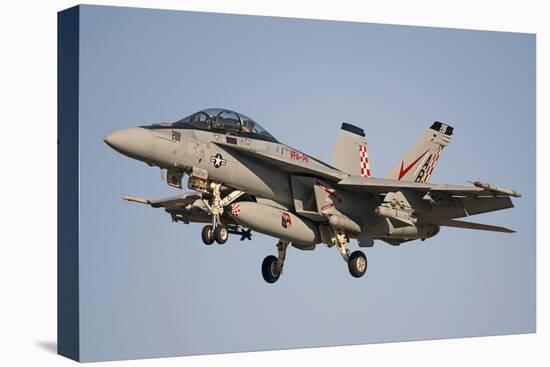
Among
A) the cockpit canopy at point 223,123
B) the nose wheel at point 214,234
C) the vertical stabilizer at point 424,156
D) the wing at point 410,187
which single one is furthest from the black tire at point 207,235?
the vertical stabilizer at point 424,156

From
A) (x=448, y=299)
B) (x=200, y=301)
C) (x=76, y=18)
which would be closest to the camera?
(x=76, y=18)

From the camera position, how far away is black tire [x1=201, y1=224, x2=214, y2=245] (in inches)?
819

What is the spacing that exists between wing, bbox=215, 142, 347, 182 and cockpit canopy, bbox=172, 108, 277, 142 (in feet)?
1.02

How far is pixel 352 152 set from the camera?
80.6 feet

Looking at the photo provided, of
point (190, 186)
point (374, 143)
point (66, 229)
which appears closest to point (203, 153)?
point (190, 186)

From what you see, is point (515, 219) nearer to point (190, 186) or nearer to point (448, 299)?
point (448, 299)

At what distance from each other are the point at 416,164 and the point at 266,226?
414 centimetres

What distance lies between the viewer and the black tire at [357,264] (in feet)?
76.7

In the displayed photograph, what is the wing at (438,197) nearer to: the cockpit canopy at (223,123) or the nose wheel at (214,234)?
the cockpit canopy at (223,123)

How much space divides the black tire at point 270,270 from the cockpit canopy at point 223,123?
245 centimetres

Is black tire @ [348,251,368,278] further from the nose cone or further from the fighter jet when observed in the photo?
the nose cone

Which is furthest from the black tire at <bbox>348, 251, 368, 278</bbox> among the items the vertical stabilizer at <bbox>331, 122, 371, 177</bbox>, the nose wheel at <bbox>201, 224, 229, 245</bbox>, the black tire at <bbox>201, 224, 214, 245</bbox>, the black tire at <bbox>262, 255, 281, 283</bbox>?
the black tire at <bbox>201, 224, 214, 245</bbox>

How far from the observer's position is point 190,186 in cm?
2142

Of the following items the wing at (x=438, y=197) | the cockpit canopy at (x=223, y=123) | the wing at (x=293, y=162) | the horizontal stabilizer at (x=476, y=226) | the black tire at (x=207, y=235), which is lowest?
the black tire at (x=207, y=235)
